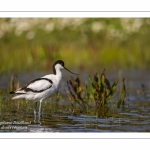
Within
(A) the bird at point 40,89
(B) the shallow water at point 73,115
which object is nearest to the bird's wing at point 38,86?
(A) the bird at point 40,89

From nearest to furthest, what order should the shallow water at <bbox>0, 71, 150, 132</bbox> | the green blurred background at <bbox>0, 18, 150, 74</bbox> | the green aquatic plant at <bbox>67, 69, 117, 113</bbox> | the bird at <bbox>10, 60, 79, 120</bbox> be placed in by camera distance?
the shallow water at <bbox>0, 71, 150, 132</bbox>, the green aquatic plant at <bbox>67, 69, 117, 113</bbox>, the bird at <bbox>10, 60, 79, 120</bbox>, the green blurred background at <bbox>0, 18, 150, 74</bbox>

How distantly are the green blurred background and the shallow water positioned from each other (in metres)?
0.23

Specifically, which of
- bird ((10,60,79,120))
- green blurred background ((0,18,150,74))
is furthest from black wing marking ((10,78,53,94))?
green blurred background ((0,18,150,74))

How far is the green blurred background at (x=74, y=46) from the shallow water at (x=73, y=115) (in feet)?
0.76

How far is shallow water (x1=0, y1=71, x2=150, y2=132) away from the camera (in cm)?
1285

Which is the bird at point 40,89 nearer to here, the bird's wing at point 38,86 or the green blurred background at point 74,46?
the bird's wing at point 38,86

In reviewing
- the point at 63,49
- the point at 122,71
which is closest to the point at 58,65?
the point at 63,49

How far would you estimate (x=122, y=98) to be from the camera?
45.5 ft

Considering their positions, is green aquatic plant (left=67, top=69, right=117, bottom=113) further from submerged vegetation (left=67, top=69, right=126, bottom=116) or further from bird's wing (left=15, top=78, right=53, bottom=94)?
bird's wing (left=15, top=78, right=53, bottom=94)

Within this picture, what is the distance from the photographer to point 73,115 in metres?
13.5

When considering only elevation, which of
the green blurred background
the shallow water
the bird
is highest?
the green blurred background

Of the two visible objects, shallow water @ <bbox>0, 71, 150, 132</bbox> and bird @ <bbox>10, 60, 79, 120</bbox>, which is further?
bird @ <bbox>10, 60, 79, 120</bbox>
